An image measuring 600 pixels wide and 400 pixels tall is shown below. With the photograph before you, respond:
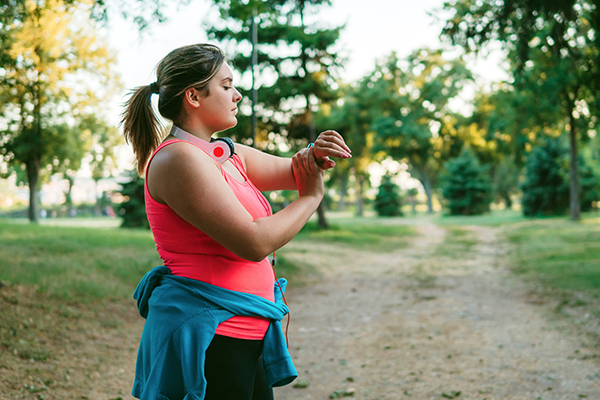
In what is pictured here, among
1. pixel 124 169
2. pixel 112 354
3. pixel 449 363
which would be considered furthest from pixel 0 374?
pixel 124 169

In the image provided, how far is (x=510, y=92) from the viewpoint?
24.0 metres

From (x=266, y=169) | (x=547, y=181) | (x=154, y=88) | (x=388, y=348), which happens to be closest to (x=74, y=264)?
(x=388, y=348)

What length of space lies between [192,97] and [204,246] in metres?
0.50

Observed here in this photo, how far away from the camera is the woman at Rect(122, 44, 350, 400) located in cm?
143

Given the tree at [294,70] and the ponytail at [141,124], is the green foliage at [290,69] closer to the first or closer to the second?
the tree at [294,70]

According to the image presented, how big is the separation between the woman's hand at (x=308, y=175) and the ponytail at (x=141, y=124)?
0.54 meters

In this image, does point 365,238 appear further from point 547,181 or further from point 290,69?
point 547,181

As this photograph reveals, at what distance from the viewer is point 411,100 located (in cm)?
4231

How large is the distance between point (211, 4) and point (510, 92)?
21031 mm

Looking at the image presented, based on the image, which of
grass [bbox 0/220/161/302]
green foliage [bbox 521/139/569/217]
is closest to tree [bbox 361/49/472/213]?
green foliage [bbox 521/139/569/217]

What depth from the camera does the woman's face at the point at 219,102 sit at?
63.8 inches

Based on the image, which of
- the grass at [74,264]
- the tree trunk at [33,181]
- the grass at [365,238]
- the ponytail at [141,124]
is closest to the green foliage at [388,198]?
the grass at [365,238]

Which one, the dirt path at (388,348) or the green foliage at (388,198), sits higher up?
the green foliage at (388,198)

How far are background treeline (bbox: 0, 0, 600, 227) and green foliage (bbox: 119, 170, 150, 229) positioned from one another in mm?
71
